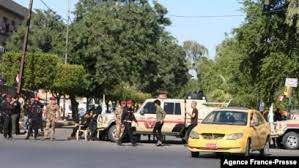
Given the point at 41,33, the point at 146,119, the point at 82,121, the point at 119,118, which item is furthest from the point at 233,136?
the point at 41,33

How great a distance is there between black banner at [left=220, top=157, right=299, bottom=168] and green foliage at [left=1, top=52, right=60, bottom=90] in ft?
130

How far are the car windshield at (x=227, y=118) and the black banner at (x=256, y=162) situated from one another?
1463cm

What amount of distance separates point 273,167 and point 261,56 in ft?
118

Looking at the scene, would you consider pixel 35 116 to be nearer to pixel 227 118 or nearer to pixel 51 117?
pixel 51 117

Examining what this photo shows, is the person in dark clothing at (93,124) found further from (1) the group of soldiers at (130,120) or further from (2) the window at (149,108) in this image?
(1) the group of soldiers at (130,120)

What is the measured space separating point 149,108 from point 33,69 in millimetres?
18298

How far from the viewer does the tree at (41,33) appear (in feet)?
213

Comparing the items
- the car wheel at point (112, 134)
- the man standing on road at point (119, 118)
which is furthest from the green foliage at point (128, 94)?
the man standing on road at point (119, 118)

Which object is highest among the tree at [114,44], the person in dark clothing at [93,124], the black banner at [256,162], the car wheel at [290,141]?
the tree at [114,44]

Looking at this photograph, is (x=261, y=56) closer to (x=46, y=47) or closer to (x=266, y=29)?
(x=266, y=29)

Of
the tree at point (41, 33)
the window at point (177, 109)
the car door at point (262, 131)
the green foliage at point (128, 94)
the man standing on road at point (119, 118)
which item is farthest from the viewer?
the green foliage at point (128, 94)

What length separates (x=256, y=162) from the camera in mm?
5418

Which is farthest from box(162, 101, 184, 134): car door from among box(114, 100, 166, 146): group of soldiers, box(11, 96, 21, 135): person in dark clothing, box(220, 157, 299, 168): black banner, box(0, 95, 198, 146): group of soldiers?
box(220, 157, 299, 168): black banner

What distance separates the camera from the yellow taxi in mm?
18859
